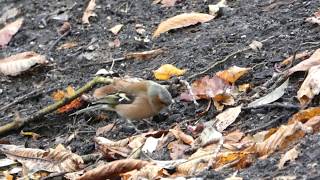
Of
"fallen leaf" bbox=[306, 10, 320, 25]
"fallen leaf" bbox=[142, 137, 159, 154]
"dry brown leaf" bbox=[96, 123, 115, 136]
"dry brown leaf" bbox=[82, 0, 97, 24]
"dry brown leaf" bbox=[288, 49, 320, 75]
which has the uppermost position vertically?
"dry brown leaf" bbox=[288, 49, 320, 75]

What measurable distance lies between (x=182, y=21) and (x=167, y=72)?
1.16 meters

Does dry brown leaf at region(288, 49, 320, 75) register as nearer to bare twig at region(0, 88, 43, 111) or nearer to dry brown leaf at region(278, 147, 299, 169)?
dry brown leaf at region(278, 147, 299, 169)

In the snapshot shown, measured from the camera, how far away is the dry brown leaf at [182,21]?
7.44 meters

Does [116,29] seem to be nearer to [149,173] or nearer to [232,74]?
[232,74]

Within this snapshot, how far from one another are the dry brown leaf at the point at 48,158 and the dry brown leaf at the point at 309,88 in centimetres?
159

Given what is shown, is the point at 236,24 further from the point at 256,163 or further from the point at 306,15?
the point at 256,163

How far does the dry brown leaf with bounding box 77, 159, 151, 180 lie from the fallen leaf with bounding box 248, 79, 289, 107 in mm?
1035

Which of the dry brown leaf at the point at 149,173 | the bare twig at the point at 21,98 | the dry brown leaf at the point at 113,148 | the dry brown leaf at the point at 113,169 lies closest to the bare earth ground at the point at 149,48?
the bare twig at the point at 21,98

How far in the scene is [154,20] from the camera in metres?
8.04

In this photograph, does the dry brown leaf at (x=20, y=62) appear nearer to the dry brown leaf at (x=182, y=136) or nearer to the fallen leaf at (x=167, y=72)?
the fallen leaf at (x=167, y=72)

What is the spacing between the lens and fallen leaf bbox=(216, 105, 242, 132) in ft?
16.6

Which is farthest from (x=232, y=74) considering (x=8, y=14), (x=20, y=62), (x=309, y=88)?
(x=8, y=14)

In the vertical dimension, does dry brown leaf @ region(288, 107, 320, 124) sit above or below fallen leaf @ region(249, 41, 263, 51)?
above

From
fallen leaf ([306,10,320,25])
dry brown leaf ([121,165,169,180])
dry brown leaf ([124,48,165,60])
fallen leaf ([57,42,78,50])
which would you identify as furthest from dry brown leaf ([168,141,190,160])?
fallen leaf ([57,42,78,50])
